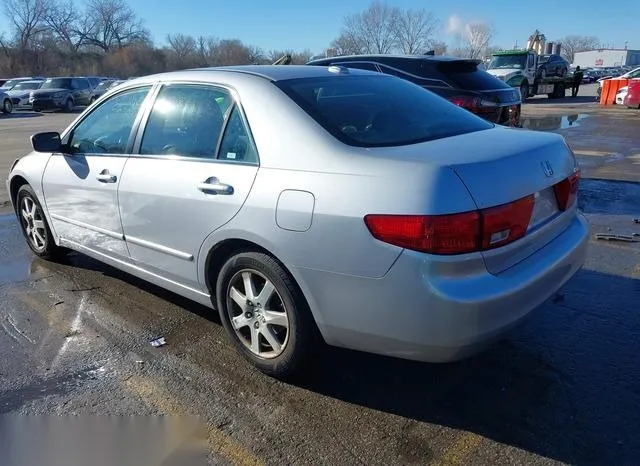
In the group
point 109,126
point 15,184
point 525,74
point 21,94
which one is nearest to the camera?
point 109,126

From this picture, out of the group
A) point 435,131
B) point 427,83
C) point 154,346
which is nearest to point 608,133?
point 427,83

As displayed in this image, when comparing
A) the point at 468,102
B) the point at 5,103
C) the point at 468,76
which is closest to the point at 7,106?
the point at 5,103

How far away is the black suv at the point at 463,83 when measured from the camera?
7293mm

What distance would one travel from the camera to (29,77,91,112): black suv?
97.7ft

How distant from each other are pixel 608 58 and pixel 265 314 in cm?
14609

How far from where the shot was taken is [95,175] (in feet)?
13.0

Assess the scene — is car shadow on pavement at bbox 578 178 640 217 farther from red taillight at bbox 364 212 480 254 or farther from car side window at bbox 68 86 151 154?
car side window at bbox 68 86 151 154

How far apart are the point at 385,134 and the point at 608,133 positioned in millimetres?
13482

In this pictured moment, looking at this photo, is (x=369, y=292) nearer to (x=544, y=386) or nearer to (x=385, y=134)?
(x=385, y=134)

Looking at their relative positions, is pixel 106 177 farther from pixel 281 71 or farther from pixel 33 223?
pixel 33 223

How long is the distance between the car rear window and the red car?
17038mm

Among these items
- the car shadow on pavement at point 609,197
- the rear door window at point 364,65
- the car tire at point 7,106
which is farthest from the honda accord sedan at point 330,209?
the car tire at point 7,106

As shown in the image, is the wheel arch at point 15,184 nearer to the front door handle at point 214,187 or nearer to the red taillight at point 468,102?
the front door handle at point 214,187

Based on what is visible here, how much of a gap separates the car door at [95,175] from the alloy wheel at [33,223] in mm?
370
